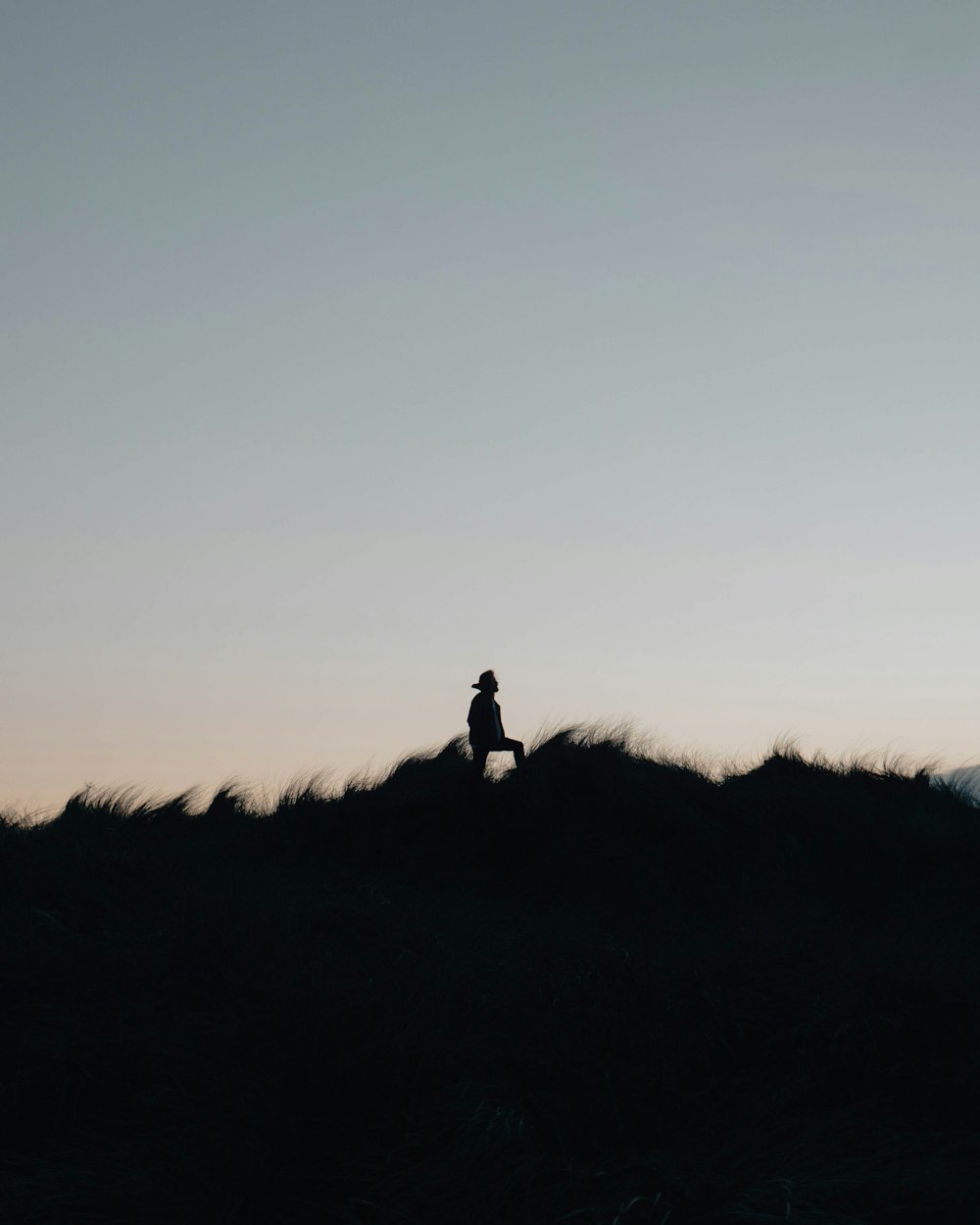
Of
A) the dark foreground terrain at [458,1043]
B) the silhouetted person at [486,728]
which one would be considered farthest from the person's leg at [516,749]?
the dark foreground terrain at [458,1043]

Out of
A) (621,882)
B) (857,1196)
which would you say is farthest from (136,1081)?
(621,882)

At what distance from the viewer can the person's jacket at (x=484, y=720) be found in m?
15.5

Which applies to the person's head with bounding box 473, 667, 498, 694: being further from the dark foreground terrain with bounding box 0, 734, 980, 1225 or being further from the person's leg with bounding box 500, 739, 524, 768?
the dark foreground terrain with bounding box 0, 734, 980, 1225

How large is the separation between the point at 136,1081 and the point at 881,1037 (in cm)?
528

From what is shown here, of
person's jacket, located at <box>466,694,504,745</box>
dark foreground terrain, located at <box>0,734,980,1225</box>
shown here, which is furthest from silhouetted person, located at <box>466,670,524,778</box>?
dark foreground terrain, located at <box>0,734,980,1225</box>

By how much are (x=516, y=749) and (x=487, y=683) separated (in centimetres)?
107

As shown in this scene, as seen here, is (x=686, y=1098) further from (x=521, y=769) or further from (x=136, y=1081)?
(x=521, y=769)

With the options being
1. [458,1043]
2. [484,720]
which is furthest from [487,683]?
[458,1043]

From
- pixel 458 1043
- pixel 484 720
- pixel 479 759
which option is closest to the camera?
pixel 458 1043

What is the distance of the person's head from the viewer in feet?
51.3

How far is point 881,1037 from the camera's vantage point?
8.11m

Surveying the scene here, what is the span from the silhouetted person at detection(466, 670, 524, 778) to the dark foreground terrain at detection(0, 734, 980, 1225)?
2612mm

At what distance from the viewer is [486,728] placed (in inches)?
615

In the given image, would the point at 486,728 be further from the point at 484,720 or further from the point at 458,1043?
the point at 458,1043
